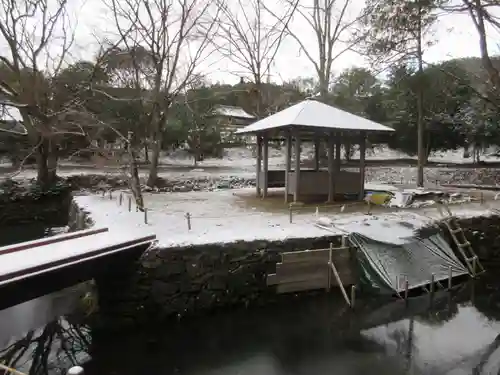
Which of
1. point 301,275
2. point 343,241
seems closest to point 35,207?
point 301,275

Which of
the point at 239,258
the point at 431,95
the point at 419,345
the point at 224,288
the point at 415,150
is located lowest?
the point at 419,345

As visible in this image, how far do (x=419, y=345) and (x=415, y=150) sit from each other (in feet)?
61.6

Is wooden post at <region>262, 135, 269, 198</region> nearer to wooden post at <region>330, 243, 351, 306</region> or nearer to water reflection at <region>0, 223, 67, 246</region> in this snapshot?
wooden post at <region>330, 243, 351, 306</region>

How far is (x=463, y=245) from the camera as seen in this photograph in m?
9.27

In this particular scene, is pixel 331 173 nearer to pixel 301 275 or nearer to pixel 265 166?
pixel 265 166

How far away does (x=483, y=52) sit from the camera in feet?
46.7

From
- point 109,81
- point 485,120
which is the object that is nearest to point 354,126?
point 485,120

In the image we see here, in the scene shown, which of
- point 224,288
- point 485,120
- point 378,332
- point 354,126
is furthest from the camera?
point 485,120

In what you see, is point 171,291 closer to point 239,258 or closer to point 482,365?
point 239,258

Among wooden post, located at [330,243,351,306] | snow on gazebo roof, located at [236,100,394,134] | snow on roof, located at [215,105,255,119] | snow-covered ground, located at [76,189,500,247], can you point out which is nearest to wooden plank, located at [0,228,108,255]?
snow-covered ground, located at [76,189,500,247]

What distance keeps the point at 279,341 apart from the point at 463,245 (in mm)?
5147

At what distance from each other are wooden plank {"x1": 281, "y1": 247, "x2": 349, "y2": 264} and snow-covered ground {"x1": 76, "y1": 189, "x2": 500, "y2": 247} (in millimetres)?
401

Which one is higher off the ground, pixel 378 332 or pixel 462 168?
pixel 462 168

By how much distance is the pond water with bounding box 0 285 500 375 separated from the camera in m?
5.68
